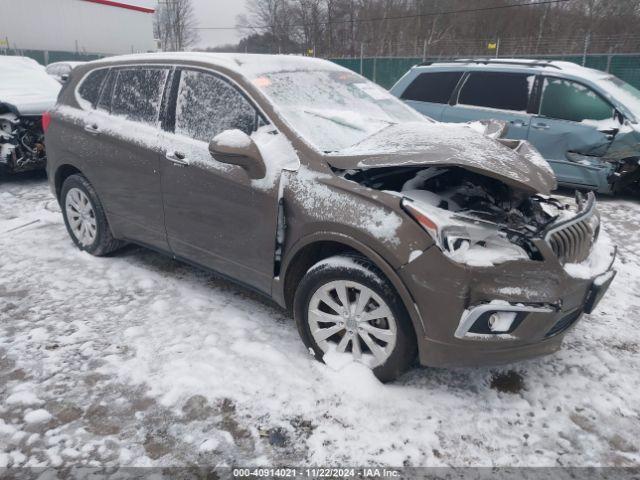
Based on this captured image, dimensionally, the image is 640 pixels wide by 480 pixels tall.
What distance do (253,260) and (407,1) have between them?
4686cm

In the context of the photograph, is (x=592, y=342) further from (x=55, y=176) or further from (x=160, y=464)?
(x=55, y=176)

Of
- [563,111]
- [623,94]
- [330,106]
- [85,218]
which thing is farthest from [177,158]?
[623,94]

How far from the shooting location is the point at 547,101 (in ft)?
20.7

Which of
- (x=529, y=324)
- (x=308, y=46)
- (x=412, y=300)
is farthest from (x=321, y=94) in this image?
(x=308, y=46)

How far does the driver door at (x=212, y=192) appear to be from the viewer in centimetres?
302

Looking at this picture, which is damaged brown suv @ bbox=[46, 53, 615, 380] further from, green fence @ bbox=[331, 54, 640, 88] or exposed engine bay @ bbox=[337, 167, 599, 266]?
green fence @ bbox=[331, 54, 640, 88]

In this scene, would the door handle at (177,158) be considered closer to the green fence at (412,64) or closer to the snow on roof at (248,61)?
the snow on roof at (248,61)

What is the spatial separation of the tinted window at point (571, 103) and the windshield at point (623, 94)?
21 cm

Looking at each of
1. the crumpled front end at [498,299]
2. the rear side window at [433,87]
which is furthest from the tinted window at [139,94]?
the rear side window at [433,87]

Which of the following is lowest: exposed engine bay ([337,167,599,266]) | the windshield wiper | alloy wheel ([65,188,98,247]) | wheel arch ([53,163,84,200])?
alloy wheel ([65,188,98,247])

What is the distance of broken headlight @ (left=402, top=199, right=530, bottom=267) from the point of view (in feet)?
7.68

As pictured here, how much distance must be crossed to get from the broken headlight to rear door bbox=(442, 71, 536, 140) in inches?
174

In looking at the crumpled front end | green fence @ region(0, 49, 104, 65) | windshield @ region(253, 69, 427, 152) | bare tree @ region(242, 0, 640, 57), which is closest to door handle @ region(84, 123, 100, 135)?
windshield @ region(253, 69, 427, 152)

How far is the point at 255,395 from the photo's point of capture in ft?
8.78
